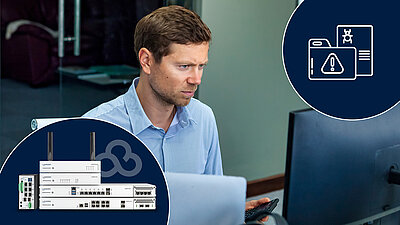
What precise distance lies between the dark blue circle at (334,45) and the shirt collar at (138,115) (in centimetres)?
34

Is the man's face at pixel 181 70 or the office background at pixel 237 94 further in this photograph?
the office background at pixel 237 94

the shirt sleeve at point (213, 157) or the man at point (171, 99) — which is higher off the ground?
the man at point (171, 99)

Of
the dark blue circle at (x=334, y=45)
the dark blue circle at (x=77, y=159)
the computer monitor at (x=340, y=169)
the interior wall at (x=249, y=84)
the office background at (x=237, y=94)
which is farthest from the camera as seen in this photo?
the interior wall at (x=249, y=84)

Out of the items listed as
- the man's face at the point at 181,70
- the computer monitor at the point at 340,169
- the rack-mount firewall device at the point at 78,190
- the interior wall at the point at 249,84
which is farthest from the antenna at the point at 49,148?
the interior wall at the point at 249,84

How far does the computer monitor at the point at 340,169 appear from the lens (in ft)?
4.74

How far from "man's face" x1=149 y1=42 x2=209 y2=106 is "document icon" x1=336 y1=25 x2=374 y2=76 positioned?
384 millimetres

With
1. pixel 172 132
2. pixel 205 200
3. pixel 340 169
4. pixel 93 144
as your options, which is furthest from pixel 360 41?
pixel 93 144

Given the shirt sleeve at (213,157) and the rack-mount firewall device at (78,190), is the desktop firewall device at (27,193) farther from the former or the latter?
the shirt sleeve at (213,157)

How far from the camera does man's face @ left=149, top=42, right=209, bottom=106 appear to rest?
1855mm

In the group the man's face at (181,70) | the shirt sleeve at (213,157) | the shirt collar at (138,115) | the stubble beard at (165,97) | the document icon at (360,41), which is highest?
the document icon at (360,41)

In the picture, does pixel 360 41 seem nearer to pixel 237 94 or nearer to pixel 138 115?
pixel 138 115

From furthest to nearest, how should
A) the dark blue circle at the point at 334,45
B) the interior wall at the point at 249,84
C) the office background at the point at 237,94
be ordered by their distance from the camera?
the interior wall at the point at 249,84
the office background at the point at 237,94
the dark blue circle at the point at 334,45

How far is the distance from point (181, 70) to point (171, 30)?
12cm

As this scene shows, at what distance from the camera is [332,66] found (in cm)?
184
